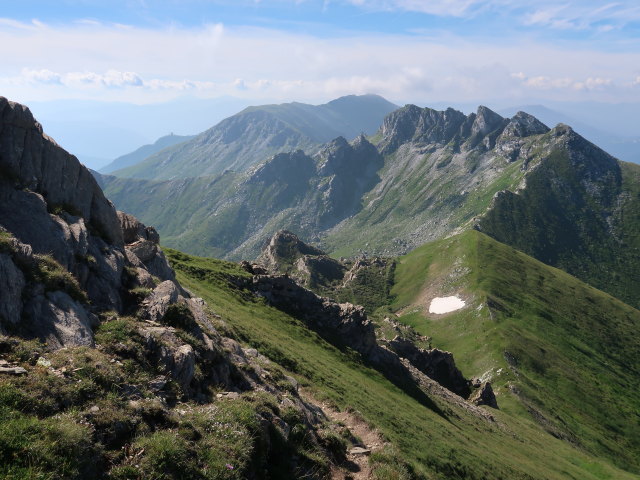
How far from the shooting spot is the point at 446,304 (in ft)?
471

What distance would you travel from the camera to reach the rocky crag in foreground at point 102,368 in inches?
514

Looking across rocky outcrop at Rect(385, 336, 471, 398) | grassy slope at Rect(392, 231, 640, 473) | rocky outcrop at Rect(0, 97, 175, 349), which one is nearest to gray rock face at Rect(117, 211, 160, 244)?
rocky outcrop at Rect(0, 97, 175, 349)

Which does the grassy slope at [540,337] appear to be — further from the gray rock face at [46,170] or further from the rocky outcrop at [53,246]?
the gray rock face at [46,170]

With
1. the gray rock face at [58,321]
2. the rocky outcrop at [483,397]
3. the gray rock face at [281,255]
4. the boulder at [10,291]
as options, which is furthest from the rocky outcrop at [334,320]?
the gray rock face at [281,255]

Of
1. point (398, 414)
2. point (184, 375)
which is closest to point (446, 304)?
point (398, 414)

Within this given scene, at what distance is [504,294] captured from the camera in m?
137

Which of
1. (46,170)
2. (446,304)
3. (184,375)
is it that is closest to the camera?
(184,375)

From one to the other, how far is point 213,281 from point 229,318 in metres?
21.8

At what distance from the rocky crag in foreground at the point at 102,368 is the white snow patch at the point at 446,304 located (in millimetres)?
120961

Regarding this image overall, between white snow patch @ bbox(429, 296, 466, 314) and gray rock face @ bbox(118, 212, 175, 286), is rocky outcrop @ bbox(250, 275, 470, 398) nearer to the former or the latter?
gray rock face @ bbox(118, 212, 175, 286)

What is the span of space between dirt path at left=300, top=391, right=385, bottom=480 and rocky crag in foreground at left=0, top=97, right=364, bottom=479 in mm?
982

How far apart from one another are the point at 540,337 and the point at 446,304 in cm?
3230

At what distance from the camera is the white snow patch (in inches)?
5448

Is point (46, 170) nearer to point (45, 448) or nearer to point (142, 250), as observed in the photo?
point (142, 250)
